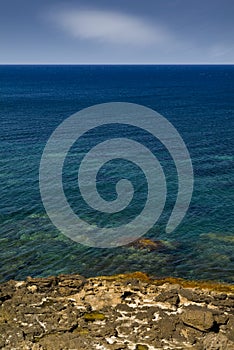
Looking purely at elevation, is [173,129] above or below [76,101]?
below

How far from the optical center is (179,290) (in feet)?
141

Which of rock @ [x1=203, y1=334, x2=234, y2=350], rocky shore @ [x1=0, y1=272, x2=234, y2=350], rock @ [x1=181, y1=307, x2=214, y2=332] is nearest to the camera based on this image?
rock @ [x1=203, y1=334, x2=234, y2=350]

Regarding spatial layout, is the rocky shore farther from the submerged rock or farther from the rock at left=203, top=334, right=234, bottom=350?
the submerged rock

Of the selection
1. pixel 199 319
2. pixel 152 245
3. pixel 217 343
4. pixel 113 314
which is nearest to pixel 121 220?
pixel 152 245

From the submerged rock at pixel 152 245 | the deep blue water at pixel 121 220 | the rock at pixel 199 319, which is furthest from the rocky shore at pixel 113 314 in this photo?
the submerged rock at pixel 152 245

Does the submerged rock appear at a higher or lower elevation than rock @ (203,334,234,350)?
higher

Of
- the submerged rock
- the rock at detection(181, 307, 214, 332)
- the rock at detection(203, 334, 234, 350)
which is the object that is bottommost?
the rock at detection(203, 334, 234, 350)

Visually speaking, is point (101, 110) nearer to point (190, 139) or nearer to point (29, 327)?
point (190, 139)

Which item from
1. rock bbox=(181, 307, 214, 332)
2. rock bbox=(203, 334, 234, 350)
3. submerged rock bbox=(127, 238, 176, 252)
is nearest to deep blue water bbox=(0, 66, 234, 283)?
submerged rock bbox=(127, 238, 176, 252)

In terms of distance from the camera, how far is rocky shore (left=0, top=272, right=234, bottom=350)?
34875 millimetres

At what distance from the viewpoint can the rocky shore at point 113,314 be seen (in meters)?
34.9

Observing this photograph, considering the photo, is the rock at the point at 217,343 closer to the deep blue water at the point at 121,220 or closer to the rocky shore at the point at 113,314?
the rocky shore at the point at 113,314

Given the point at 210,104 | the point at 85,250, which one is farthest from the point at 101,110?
the point at 85,250

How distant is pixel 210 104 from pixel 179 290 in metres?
150
